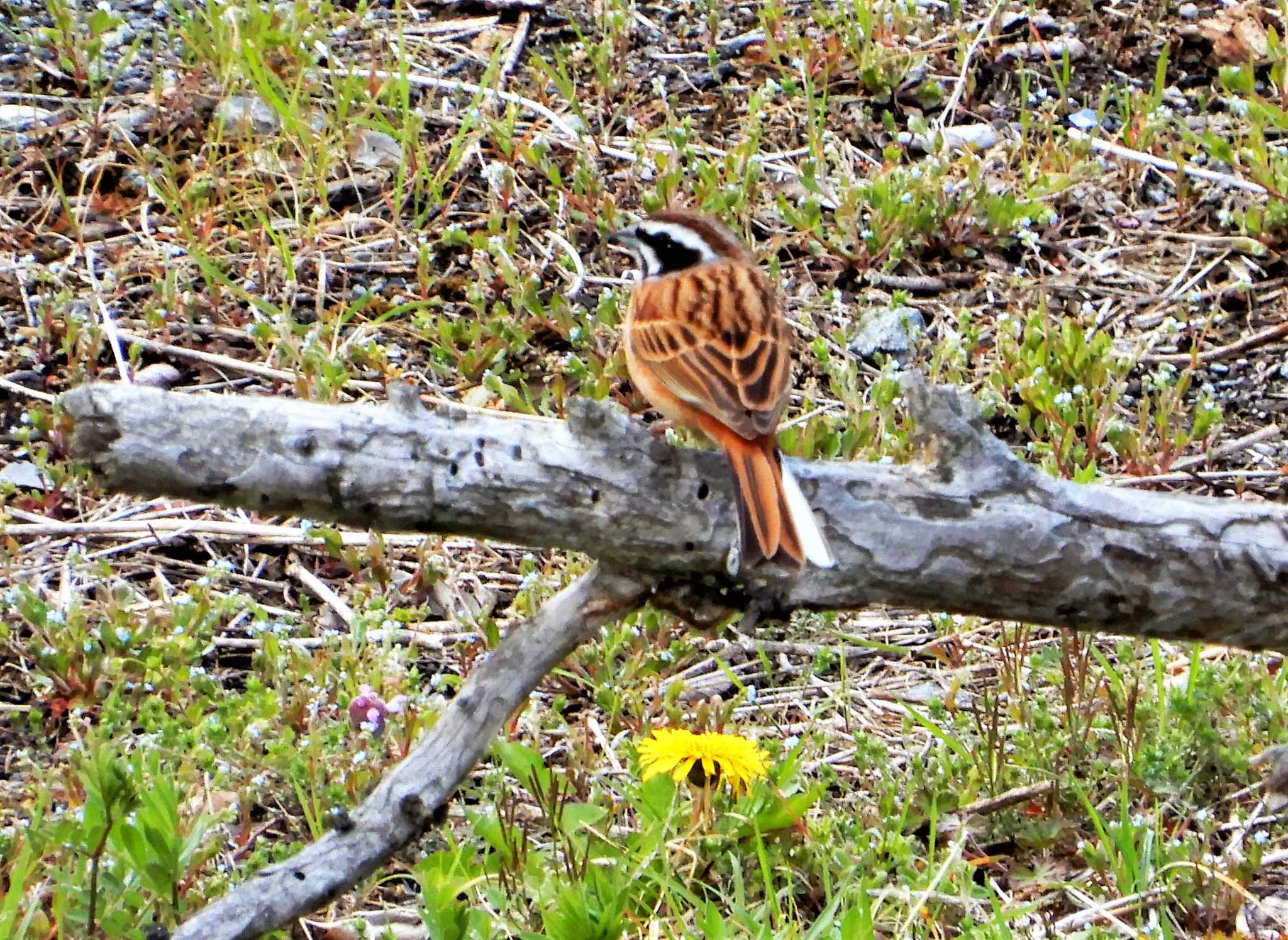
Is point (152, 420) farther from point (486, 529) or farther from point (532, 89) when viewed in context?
point (532, 89)

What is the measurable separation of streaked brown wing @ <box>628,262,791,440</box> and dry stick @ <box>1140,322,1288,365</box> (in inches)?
86.8

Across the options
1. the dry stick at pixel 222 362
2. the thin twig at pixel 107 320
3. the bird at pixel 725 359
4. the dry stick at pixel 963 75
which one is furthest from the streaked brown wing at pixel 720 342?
the dry stick at pixel 963 75

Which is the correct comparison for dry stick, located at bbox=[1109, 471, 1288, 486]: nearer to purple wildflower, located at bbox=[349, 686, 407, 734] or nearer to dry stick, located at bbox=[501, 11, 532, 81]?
purple wildflower, located at bbox=[349, 686, 407, 734]

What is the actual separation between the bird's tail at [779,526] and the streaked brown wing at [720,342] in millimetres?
335

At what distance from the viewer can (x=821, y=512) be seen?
3.96m

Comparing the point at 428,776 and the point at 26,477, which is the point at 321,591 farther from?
the point at 428,776

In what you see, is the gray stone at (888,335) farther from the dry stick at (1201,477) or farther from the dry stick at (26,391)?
the dry stick at (26,391)

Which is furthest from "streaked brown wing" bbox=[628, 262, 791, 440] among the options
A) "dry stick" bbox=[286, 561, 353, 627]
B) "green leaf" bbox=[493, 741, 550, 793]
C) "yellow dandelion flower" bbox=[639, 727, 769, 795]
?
"dry stick" bbox=[286, 561, 353, 627]

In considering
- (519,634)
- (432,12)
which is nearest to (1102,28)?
(432,12)

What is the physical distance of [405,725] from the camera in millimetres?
4961

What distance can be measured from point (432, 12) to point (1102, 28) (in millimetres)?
3336

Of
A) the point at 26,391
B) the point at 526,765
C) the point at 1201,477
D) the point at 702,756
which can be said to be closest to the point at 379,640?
the point at 526,765

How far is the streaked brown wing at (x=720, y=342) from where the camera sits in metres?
4.47

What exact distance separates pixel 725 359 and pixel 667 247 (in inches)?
42.2
